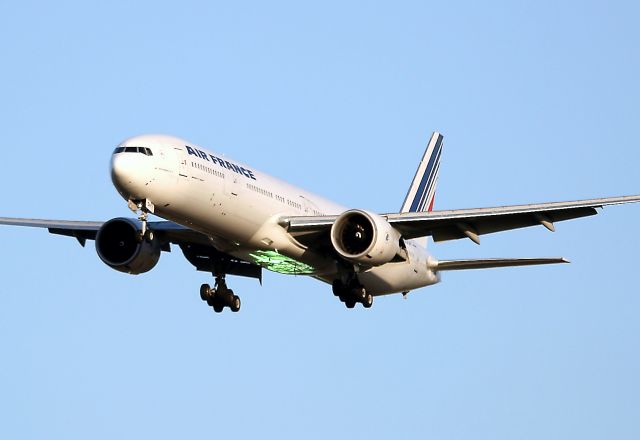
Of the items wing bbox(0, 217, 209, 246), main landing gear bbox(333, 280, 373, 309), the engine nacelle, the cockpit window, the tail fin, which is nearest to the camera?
the cockpit window

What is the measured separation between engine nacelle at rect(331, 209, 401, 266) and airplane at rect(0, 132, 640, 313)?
1.3 inches

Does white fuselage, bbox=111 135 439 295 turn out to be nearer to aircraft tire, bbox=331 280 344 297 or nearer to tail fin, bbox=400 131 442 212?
aircraft tire, bbox=331 280 344 297

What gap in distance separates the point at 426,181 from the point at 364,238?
15958 millimetres

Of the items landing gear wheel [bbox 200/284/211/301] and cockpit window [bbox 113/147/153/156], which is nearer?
cockpit window [bbox 113/147/153/156]

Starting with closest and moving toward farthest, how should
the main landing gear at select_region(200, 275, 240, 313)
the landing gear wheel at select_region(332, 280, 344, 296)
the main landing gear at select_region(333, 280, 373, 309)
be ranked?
the main landing gear at select_region(333, 280, 373, 309) → the landing gear wheel at select_region(332, 280, 344, 296) → the main landing gear at select_region(200, 275, 240, 313)

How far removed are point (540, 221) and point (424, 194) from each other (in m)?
15.0

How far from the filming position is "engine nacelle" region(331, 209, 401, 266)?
43.7m

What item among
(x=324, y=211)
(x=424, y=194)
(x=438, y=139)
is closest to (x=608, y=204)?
(x=324, y=211)

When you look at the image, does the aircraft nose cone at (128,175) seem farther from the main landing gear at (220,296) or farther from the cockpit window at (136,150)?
the main landing gear at (220,296)

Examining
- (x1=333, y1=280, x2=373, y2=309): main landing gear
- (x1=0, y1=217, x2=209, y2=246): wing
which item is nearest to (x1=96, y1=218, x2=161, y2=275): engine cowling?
(x1=0, y1=217, x2=209, y2=246): wing

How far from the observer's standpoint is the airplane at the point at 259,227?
41.1 meters

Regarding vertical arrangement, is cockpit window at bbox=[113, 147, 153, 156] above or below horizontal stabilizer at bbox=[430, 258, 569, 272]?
above

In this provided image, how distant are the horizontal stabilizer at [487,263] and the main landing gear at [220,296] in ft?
25.3

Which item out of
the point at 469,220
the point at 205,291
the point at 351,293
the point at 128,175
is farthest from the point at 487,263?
the point at 128,175
